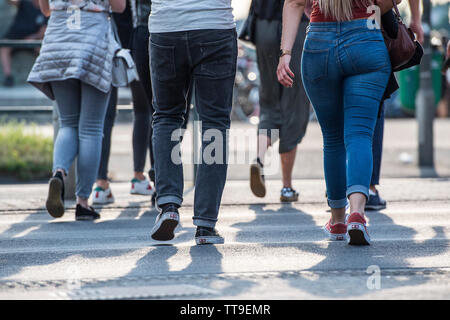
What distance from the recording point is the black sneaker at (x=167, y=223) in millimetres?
4504

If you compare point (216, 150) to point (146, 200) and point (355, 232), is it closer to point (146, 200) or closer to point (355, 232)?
point (355, 232)

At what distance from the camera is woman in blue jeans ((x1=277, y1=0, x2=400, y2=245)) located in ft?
14.2

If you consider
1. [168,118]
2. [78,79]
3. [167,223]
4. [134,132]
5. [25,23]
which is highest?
[25,23]

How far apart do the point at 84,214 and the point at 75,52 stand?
103 cm

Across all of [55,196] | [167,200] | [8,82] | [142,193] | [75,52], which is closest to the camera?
[167,200]

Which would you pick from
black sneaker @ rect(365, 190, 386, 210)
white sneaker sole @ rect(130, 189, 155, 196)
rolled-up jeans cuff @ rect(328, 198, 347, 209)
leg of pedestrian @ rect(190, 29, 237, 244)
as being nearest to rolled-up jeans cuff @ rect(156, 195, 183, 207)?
leg of pedestrian @ rect(190, 29, 237, 244)

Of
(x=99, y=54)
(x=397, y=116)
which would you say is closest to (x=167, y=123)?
(x=99, y=54)

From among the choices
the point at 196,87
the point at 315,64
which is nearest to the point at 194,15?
the point at 196,87

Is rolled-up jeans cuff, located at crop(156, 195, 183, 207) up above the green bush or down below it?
above

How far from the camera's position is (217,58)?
4504 mm

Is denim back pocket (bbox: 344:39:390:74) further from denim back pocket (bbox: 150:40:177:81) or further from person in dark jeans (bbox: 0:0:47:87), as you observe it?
person in dark jeans (bbox: 0:0:47:87)

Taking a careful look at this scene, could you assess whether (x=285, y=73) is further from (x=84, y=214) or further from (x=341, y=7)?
(x=84, y=214)

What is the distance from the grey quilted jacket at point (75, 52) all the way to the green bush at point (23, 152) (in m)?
2.64

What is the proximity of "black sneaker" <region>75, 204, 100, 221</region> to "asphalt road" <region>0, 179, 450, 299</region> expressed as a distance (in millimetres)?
92
